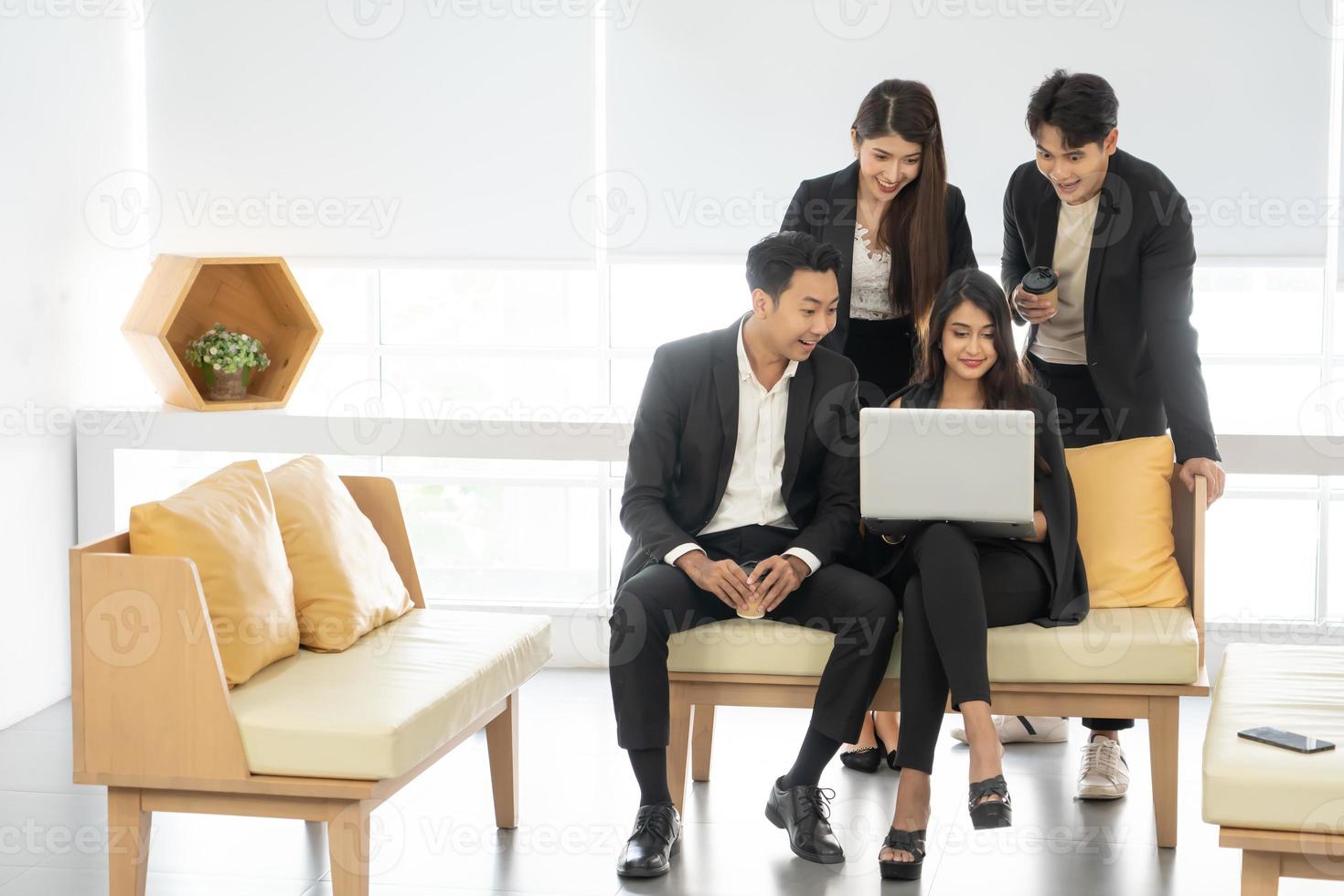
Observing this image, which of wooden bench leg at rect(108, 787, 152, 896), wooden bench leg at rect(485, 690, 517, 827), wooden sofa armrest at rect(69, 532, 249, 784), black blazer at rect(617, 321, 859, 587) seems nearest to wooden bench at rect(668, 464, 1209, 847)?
black blazer at rect(617, 321, 859, 587)

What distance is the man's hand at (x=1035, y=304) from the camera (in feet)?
10.5

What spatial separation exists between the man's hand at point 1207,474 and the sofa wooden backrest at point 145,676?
2.07m

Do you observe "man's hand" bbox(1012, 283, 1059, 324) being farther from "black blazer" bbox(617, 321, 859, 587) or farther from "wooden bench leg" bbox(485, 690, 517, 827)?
"wooden bench leg" bbox(485, 690, 517, 827)

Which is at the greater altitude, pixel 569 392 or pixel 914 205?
pixel 914 205

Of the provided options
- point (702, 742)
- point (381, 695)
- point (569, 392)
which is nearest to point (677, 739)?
point (702, 742)

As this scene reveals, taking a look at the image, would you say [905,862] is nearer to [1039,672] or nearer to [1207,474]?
[1039,672]

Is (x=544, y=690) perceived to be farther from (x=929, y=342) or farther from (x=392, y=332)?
(x=392, y=332)

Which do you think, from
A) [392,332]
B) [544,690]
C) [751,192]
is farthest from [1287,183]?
[392,332]

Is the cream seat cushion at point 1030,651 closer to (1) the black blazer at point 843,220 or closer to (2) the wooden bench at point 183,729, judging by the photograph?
(2) the wooden bench at point 183,729

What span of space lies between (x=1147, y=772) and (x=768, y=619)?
3.92 ft

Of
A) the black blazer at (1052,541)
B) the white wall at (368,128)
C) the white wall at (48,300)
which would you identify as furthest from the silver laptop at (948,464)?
the white wall at (48,300)

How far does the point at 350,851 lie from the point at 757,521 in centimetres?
114

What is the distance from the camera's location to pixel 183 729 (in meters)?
2.35

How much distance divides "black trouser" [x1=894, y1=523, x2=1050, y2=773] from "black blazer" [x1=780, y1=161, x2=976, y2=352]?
2.32ft
